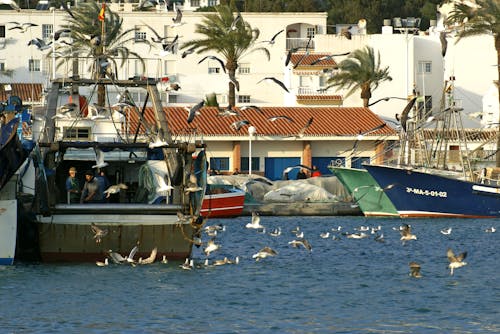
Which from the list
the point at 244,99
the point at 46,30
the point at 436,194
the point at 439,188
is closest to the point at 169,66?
the point at 244,99

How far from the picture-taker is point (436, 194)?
51000 mm

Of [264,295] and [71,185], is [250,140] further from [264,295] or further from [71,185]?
[264,295]

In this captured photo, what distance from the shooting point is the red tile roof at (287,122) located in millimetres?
67062

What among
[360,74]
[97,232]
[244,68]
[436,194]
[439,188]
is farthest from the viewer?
[244,68]

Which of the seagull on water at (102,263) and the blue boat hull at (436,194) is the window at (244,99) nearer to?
the blue boat hull at (436,194)

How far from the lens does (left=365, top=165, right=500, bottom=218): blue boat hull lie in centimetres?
5056

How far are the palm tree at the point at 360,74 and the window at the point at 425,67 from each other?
7375 millimetres

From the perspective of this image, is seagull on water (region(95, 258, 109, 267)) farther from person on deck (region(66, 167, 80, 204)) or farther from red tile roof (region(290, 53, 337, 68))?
red tile roof (region(290, 53, 337, 68))

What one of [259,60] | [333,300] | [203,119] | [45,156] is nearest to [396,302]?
[333,300]

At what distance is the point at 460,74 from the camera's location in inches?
3551

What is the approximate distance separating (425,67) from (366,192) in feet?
126

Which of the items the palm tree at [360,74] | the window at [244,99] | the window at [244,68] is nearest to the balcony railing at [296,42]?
the window at [244,68]

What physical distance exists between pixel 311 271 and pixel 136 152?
17.7ft

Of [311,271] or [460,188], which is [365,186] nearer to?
[460,188]
